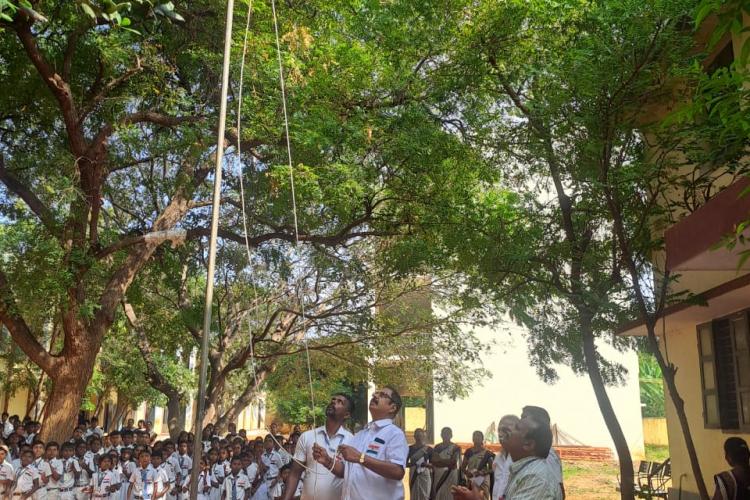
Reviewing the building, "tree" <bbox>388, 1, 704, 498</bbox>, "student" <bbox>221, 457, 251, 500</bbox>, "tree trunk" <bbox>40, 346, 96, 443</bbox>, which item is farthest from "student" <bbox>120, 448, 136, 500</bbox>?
the building

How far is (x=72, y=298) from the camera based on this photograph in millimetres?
10555

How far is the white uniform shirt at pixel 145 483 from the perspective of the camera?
33.2 feet

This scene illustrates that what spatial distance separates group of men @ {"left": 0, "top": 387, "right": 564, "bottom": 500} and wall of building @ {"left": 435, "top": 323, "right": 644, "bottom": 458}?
1303 centimetres

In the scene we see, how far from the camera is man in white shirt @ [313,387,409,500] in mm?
4645

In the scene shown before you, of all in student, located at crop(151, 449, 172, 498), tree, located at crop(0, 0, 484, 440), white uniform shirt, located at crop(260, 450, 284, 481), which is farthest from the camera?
white uniform shirt, located at crop(260, 450, 284, 481)

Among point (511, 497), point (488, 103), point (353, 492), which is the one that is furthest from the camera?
point (488, 103)

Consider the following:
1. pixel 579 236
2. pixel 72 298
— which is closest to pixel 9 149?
pixel 72 298

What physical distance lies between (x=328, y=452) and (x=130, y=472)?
633cm

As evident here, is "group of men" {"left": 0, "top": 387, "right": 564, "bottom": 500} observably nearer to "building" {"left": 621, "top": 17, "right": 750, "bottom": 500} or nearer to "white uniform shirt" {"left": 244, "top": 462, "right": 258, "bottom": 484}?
"white uniform shirt" {"left": 244, "top": 462, "right": 258, "bottom": 484}

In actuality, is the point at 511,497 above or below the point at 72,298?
below

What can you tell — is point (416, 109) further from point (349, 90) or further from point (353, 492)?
point (353, 492)

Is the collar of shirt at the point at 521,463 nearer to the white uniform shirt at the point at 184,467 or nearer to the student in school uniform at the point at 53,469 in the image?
the student in school uniform at the point at 53,469

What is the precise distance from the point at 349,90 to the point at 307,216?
2847 millimetres

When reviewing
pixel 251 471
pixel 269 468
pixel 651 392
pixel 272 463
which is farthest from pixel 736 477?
pixel 651 392
